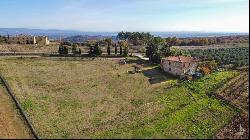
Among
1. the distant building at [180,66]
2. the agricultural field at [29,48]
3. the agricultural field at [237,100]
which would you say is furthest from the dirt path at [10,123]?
the agricultural field at [29,48]

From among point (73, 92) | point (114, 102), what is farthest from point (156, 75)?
point (114, 102)

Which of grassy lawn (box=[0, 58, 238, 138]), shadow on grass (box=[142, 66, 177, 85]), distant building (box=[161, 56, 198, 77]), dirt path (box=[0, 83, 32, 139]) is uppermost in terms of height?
distant building (box=[161, 56, 198, 77])

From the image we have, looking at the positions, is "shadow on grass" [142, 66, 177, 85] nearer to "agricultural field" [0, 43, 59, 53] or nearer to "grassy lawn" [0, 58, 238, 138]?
"grassy lawn" [0, 58, 238, 138]

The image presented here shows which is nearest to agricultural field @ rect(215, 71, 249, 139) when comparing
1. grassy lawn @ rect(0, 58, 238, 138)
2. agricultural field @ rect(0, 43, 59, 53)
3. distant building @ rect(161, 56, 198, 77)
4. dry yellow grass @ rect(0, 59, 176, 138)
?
grassy lawn @ rect(0, 58, 238, 138)

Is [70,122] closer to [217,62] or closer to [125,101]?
[125,101]

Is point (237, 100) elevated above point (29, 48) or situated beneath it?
situated beneath

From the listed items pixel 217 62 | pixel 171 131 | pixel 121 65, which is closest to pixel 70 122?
pixel 171 131

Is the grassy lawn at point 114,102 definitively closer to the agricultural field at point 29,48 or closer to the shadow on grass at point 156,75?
the shadow on grass at point 156,75

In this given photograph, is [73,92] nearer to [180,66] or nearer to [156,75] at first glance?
[156,75]
